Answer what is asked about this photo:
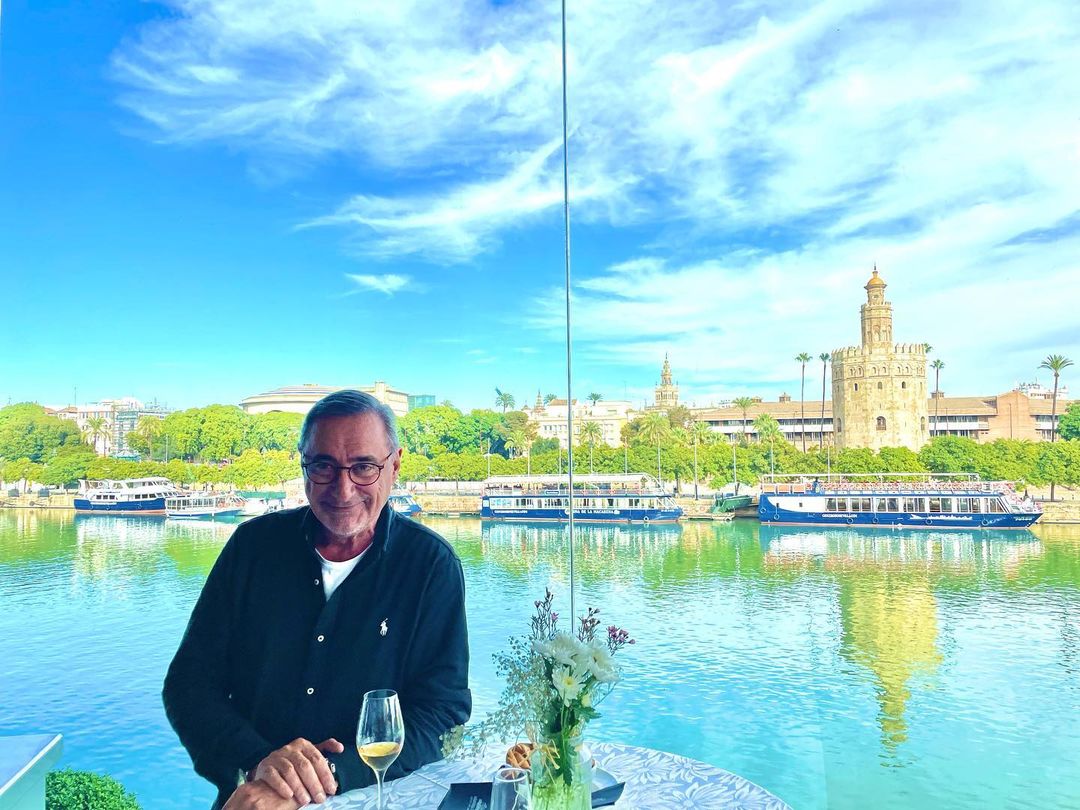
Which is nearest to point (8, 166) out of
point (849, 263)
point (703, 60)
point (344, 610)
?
point (703, 60)

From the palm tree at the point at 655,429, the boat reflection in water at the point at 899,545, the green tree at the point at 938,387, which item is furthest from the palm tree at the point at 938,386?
the palm tree at the point at 655,429

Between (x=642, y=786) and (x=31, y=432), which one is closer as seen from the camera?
(x=642, y=786)

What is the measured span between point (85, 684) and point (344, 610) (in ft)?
38.0

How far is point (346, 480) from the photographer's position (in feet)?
3.35

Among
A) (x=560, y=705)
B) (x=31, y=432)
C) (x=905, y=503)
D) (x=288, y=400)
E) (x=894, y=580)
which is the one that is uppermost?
(x=288, y=400)

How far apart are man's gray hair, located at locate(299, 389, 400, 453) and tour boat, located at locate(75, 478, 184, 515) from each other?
17250 millimetres

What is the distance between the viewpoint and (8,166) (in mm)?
14391

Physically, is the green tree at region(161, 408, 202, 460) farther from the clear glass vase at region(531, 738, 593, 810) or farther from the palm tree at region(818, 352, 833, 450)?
the palm tree at region(818, 352, 833, 450)

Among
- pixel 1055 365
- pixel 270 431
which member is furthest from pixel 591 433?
pixel 1055 365

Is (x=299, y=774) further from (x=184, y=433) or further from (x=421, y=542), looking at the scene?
(x=184, y=433)

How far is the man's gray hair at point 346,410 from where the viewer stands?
1039 mm

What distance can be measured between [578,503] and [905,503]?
23.0ft

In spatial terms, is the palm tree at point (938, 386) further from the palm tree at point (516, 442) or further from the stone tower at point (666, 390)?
the palm tree at point (516, 442)

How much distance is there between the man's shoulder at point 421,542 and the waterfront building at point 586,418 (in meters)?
20.7
